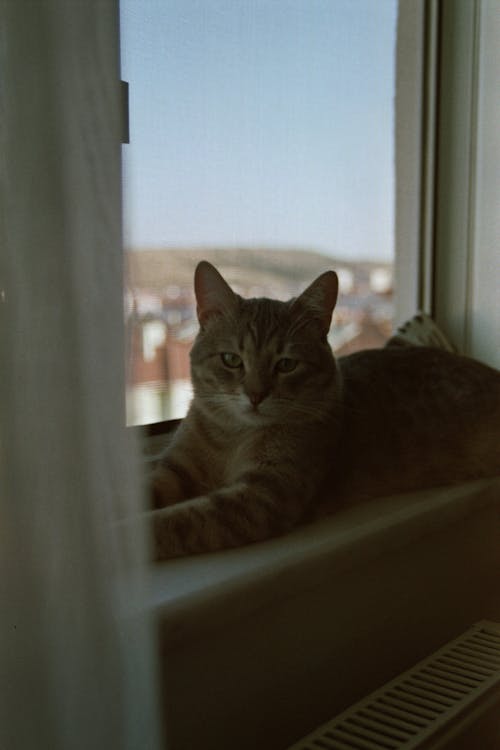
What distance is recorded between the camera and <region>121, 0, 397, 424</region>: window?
2.90 ft

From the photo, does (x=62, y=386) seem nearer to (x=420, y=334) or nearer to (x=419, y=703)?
(x=419, y=703)

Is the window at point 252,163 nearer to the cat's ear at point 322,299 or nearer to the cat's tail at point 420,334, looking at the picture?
the cat's tail at point 420,334

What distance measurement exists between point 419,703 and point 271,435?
0.44m

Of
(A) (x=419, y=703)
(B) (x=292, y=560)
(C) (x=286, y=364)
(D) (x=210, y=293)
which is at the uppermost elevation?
(D) (x=210, y=293)

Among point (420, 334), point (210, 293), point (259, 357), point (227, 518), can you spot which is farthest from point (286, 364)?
point (420, 334)

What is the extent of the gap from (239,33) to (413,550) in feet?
3.02

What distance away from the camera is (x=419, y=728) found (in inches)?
38.3

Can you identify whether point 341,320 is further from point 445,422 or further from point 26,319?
point 26,319

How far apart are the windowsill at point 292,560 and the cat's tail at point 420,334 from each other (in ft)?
1.56

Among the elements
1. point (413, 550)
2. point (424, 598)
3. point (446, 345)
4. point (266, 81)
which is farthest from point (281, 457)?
point (446, 345)

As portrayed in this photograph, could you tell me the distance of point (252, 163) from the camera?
4.18 ft

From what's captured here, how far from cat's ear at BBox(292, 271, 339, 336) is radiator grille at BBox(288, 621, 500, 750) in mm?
558

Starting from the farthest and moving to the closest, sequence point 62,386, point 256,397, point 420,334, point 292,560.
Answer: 1. point 420,334
2. point 256,397
3. point 292,560
4. point 62,386

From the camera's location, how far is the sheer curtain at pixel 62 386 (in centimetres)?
61
